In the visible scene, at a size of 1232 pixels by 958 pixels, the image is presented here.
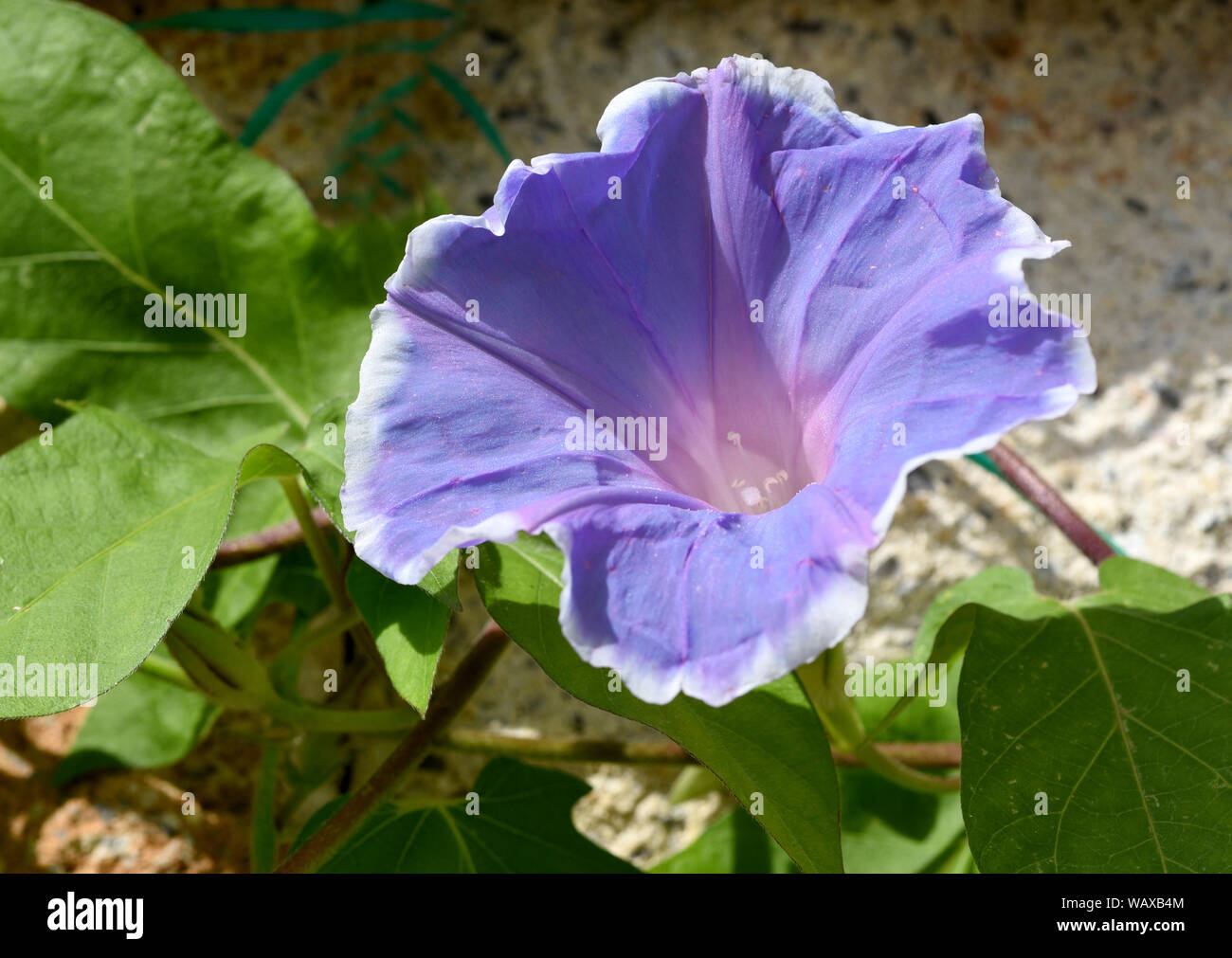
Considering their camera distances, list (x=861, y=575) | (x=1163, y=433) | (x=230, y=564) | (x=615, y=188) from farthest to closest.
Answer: (x=1163, y=433)
(x=230, y=564)
(x=615, y=188)
(x=861, y=575)

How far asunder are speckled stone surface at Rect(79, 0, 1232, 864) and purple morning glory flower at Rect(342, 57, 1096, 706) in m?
0.59

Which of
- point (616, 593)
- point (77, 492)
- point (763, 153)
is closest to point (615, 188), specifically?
point (763, 153)

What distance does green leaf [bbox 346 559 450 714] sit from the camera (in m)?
0.83

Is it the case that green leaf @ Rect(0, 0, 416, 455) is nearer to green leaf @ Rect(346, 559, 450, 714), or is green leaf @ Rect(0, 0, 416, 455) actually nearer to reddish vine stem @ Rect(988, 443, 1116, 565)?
green leaf @ Rect(346, 559, 450, 714)

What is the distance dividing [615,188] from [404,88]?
2.73 feet

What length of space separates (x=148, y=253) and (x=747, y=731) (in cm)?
82

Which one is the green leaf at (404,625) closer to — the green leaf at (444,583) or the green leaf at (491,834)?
the green leaf at (444,583)

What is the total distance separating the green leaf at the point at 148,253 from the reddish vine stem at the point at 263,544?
173 mm

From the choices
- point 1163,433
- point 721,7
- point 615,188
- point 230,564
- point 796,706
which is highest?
point 721,7

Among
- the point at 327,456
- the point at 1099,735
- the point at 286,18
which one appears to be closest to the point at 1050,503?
the point at 1099,735

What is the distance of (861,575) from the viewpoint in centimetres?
63

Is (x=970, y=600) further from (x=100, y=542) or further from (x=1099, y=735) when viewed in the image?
(x=100, y=542)

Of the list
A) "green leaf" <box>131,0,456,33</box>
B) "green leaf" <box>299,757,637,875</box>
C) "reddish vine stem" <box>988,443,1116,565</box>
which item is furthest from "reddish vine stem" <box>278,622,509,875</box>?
"green leaf" <box>131,0,456,33</box>
